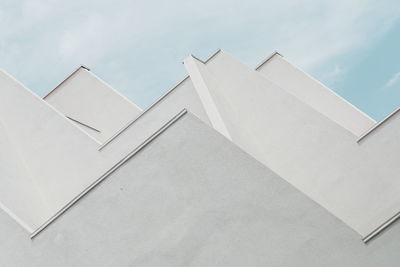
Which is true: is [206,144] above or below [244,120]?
below

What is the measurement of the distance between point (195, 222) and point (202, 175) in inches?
29.1

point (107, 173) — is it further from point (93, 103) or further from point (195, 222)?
point (93, 103)

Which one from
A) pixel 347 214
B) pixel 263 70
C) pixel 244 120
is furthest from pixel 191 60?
pixel 347 214

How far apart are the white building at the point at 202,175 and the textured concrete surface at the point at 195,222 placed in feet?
0.05

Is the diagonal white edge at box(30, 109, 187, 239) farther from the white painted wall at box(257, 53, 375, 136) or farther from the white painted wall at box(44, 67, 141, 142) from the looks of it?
the white painted wall at box(44, 67, 141, 142)

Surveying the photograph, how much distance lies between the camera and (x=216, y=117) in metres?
12.8

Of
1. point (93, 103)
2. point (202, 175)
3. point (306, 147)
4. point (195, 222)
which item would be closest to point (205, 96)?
point (306, 147)

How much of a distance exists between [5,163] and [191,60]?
216 inches

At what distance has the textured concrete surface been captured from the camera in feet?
27.1

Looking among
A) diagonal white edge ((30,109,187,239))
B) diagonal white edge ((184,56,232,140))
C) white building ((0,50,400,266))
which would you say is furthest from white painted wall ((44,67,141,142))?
diagonal white edge ((30,109,187,239))

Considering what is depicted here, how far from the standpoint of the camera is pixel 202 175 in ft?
28.9

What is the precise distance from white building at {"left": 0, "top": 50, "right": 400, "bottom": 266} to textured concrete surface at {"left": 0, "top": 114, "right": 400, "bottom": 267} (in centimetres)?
2

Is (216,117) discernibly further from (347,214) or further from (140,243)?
(140,243)

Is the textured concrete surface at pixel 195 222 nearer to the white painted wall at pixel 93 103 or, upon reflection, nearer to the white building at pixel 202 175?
the white building at pixel 202 175
